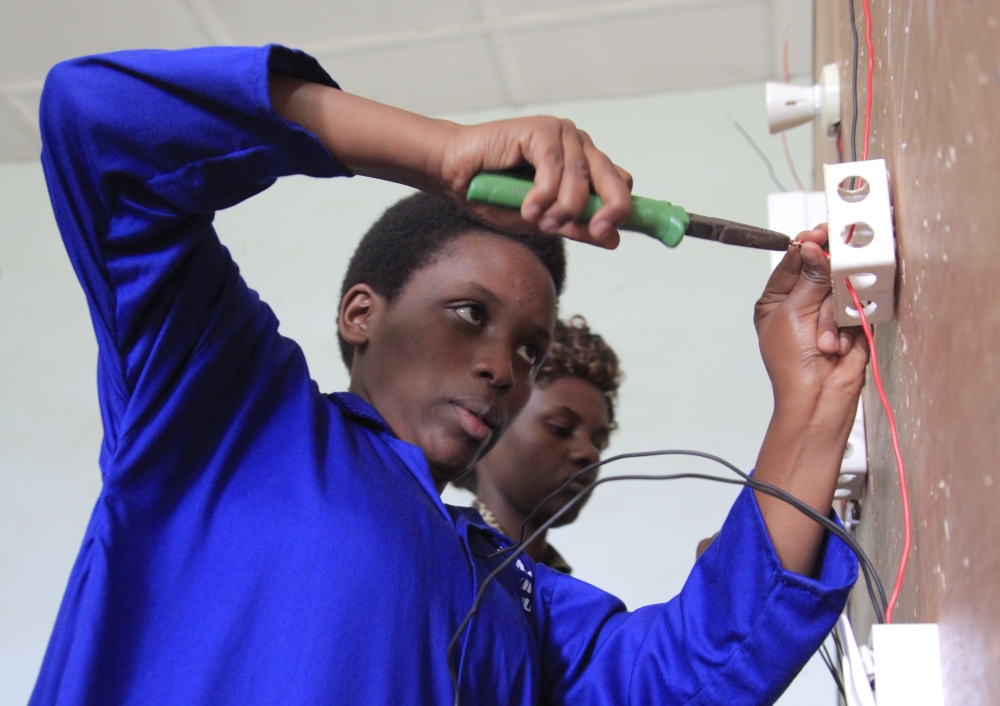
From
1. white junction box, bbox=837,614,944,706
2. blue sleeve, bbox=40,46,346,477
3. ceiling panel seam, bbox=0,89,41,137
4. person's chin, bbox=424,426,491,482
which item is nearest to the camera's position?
white junction box, bbox=837,614,944,706

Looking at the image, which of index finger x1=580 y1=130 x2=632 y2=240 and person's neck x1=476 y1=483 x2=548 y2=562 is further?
person's neck x1=476 y1=483 x2=548 y2=562

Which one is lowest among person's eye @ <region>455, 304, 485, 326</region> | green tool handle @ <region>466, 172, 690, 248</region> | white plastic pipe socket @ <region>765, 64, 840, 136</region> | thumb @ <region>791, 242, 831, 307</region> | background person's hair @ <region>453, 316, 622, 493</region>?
green tool handle @ <region>466, 172, 690, 248</region>

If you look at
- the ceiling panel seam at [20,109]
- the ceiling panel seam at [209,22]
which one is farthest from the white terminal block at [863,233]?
the ceiling panel seam at [20,109]

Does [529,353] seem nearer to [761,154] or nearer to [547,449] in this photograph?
[547,449]

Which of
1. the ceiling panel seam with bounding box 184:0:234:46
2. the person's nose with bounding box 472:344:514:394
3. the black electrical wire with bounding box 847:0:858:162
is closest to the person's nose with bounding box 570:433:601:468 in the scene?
the person's nose with bounding box 472:344:514:394

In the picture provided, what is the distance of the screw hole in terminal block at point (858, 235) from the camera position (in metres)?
0.62

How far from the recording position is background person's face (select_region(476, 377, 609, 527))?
60.3 inches

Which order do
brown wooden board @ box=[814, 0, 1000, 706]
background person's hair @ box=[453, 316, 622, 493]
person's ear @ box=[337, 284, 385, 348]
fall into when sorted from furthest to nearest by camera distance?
background person's hair @ box=[453, 316, 622, 493] → person's ear @ box=[337, 284, 385, 348] → brown wooden board @ box=[814, 0, 1000, 706]

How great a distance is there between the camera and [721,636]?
2.46 feet

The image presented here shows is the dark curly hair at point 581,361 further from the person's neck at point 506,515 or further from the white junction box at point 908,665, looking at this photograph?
the white junction box at point 908,665

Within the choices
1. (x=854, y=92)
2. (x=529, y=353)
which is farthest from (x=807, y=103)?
(x=529, y=353)

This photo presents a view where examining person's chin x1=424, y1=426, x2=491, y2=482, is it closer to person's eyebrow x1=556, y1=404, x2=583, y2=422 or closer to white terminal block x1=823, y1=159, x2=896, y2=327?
white terminal block x1=823, y1=159, x2=896, y2=327

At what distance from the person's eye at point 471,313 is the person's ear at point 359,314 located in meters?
0.10

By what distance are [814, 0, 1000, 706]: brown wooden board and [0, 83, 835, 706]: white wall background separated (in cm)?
128
